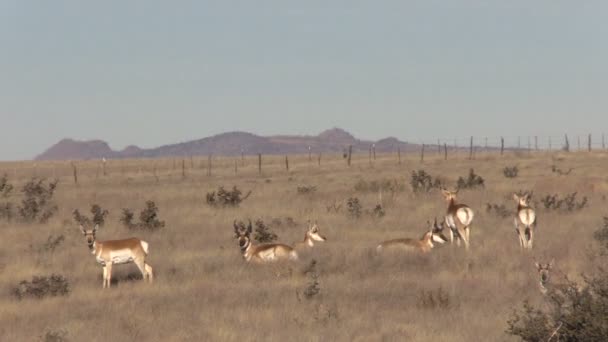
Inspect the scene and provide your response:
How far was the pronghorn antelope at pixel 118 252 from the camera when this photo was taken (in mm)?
16812

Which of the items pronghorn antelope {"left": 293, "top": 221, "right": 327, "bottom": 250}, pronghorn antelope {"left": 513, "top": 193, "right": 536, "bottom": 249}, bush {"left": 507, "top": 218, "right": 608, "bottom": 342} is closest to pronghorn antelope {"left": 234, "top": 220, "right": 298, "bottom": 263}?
pronghorn antelope {"left": 293, "top": 221, "right": 327, "bottom": 250}

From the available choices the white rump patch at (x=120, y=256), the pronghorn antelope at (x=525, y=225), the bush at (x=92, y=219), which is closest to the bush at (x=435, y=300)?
the white rump patch at (x=120, y=256)

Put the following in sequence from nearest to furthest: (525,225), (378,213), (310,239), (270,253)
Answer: (270,253) → (525,225) → (310,239) → (378,213)

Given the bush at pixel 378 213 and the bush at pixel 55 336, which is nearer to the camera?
the bush at pixel 55 336

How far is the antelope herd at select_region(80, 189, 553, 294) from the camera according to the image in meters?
16.9

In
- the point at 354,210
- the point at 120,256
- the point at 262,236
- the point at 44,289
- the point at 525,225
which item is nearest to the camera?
the point at 44,289

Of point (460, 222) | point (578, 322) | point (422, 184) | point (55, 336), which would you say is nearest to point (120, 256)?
point (55, 336)

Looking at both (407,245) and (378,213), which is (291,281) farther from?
(378,213)

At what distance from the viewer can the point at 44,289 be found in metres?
15.5

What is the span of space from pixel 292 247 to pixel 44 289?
6.17 metres

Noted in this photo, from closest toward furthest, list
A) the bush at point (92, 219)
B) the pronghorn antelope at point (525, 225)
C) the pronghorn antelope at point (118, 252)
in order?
the pronghorn antelope at point (118, 252)
the pronghorn antelope at point (525, 225)
the bush at point (92, 219)

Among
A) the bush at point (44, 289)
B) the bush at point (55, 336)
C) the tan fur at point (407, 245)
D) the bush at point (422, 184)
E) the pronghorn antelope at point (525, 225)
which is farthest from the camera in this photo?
the bush at point (422, 184)

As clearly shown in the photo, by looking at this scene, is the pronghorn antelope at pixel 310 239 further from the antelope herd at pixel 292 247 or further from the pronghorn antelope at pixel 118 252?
the pronghorn antelope at pixel 118 252

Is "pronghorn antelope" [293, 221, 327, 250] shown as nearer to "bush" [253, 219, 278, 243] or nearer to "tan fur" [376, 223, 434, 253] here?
"bush" [253, 219, 278, 243]
